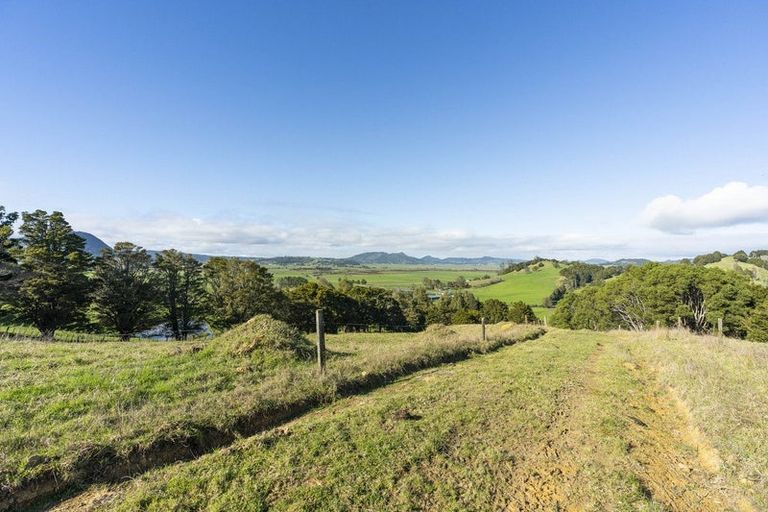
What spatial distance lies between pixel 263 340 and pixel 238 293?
2917 centimetres

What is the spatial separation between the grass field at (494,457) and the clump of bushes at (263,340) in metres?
3.65

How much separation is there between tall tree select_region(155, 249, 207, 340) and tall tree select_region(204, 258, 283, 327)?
1399 millimetres

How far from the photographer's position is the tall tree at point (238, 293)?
Answer: 37281mm

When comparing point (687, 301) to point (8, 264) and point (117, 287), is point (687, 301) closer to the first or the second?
point (117, 287)

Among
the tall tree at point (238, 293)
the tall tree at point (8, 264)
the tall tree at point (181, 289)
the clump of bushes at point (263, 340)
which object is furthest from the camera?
the tall tree at point (238, 293)

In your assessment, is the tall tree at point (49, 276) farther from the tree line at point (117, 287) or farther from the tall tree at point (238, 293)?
the tall tree at point (238, 293)

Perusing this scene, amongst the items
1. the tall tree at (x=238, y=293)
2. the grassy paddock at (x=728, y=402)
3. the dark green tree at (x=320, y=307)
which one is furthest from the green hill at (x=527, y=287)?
the grassy paddock at (x=728, y=402)

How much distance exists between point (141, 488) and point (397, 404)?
488 centimetres

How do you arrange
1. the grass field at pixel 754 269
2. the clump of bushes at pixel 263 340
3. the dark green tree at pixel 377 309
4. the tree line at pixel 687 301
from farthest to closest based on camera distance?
the dark green tree at pixel 377 309 → the grass field at pixel 754 269 → the tree line at pixel 687 301 → the clump of bushes at pixel 263 340

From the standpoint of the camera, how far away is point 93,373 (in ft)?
27.0

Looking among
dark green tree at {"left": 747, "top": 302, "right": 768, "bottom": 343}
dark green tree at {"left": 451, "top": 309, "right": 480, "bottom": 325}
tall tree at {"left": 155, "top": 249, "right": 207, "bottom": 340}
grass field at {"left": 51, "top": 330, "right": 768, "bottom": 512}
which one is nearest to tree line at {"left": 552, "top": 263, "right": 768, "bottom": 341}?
dark green tree at {"left": 747, "top": 302, "right": 768, "bottom": 343}

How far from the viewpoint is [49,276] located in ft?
89.5

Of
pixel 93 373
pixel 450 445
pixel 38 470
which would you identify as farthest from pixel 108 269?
pixel 450 445

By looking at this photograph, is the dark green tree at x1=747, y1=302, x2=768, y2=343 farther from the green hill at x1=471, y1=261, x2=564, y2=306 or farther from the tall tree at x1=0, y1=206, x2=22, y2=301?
the tall tree at x1=0, y1=206, x2=22, y2=301
